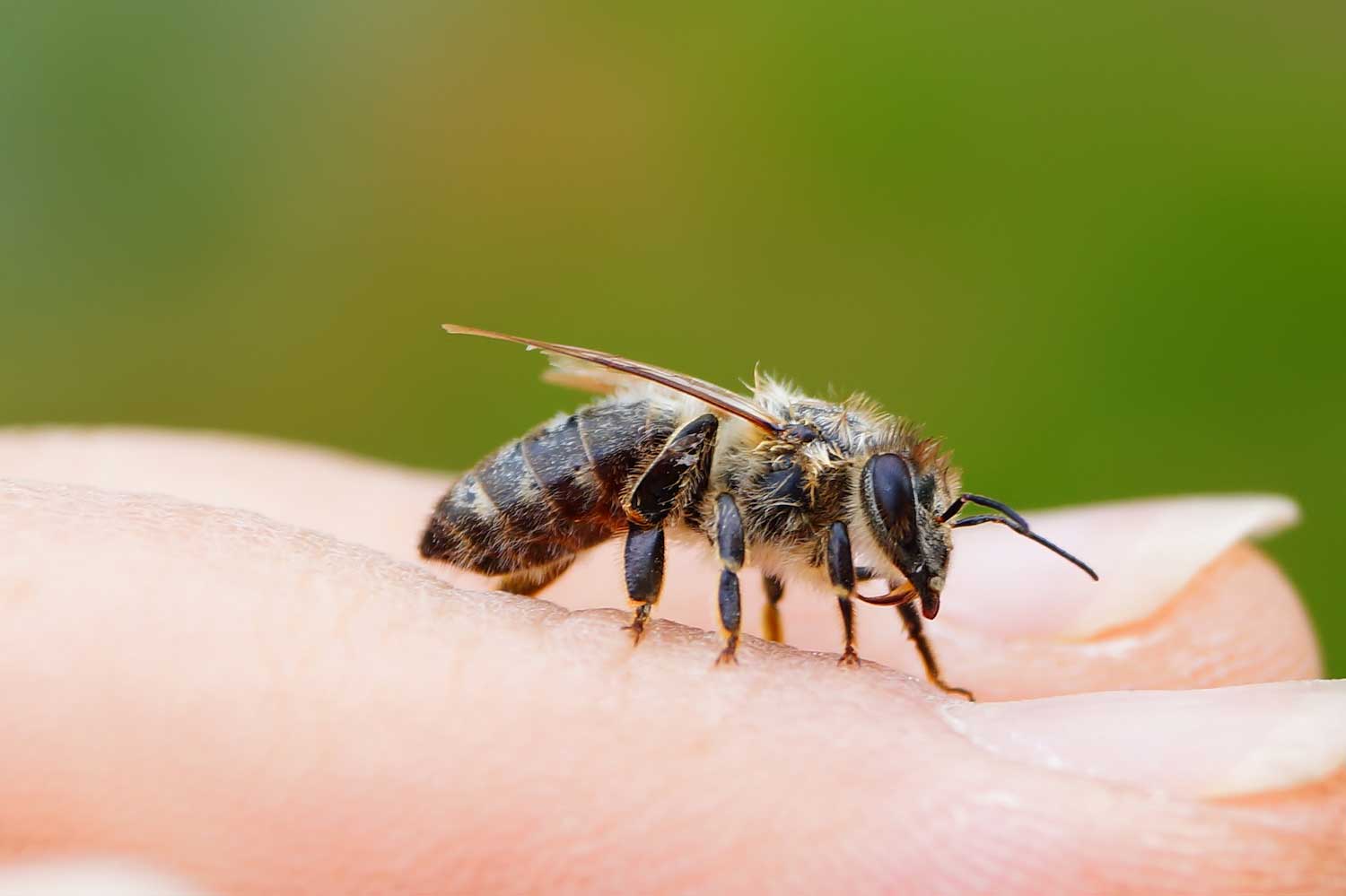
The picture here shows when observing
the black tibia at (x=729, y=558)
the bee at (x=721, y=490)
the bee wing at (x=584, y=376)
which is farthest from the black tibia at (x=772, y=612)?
the bee wing at (x=584, y=376)

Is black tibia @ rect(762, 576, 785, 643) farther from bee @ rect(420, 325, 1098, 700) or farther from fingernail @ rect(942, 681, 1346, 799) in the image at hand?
fingernail @ rect(942, 681, 1346, 799)

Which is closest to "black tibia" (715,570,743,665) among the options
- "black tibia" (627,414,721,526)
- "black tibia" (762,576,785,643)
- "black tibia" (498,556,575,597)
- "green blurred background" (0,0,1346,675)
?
"black tibia" (627,414,721,526)

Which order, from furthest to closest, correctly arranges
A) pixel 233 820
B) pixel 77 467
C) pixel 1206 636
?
pixel 77 467, pixel 1206 636, pixel 233 820

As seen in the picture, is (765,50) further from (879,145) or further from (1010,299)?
(1010,299)

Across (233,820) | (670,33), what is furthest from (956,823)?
(670,33)

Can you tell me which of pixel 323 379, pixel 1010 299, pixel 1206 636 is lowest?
pixel 323 379

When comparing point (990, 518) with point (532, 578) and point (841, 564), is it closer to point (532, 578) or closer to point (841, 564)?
point (841, 564)

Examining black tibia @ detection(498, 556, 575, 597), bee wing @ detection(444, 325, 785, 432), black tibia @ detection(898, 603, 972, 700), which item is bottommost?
black tibia @ detection(498, 556, 575, 597)
